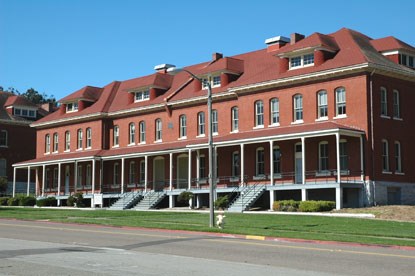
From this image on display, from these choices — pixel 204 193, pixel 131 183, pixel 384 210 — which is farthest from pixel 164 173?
pixel 384 210

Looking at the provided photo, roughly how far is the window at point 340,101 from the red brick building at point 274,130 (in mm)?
65

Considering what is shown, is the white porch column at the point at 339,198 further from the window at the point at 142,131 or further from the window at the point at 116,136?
the window at the point at 116,136

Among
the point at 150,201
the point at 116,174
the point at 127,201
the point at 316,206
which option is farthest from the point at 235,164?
the point at 116,174

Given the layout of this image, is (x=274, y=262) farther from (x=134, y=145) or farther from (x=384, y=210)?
(x=134, y=145)

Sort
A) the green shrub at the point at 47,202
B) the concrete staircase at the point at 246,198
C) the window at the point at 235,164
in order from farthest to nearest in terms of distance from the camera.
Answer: the green shrub at the point at 47,202 → the window at the point at 235,164 → the concrete staircase at the point at 246,198

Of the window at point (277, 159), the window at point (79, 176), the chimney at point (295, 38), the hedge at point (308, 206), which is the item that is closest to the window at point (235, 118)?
the window at point (277, 159)

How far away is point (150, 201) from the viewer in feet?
160

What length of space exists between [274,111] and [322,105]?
13.2 feet

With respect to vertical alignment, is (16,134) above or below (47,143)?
above

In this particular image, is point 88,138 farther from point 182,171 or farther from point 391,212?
point 391,212

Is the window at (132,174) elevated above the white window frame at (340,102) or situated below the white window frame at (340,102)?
below

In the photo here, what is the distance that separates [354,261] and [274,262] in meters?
1.90

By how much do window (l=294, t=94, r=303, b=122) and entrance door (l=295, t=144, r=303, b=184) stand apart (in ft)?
6.04

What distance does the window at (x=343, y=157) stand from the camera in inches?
1590
